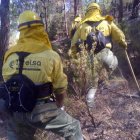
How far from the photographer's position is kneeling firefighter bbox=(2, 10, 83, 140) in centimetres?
329

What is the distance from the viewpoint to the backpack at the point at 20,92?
10.7 feet

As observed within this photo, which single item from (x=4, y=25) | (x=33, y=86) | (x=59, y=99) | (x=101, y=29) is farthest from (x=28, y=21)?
(x=4, y=25)

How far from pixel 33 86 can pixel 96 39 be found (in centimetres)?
257

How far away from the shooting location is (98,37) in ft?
18.6

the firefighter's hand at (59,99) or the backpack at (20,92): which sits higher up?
the backpack at (20,92)

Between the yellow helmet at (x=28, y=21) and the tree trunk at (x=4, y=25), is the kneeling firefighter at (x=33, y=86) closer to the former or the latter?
the yellow helmet at (x=28, y=21)

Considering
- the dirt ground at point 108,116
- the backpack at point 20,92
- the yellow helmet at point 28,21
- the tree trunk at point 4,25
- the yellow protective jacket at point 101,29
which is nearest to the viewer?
the backpack at point 20,92

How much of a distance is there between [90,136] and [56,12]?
17.3 m

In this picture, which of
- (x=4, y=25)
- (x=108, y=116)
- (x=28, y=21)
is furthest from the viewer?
(x=4, y=25)

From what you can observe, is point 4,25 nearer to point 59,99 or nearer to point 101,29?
point 101,29

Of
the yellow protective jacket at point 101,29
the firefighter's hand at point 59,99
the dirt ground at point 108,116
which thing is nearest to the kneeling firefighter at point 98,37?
the yellow protective jacket at point 101,29

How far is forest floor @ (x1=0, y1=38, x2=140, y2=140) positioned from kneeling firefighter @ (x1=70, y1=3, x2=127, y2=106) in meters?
0.38

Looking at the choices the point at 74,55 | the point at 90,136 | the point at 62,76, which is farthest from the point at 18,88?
the point at 74,55

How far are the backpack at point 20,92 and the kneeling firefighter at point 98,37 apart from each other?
226 cm
